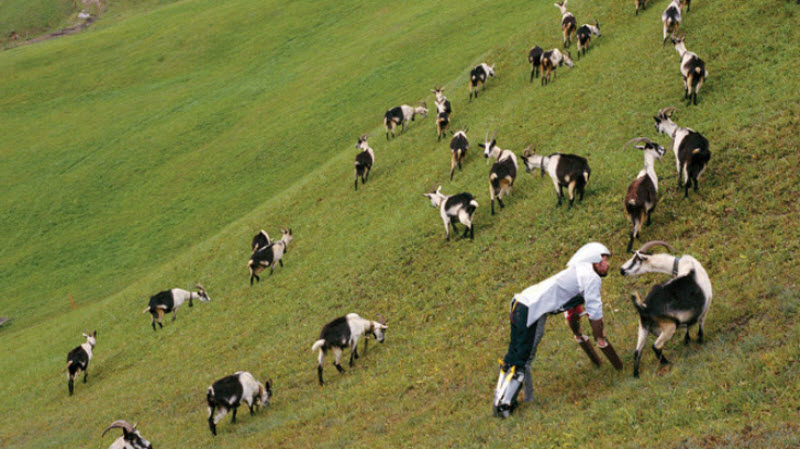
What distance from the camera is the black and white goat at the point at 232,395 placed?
12828 mm

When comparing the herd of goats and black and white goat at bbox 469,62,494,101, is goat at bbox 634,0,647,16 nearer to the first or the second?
the herd of goats

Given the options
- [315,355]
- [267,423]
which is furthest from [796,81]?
[267,423]

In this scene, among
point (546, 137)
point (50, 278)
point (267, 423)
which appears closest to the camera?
point (267, 423)

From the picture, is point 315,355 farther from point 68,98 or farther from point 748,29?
point 68,98

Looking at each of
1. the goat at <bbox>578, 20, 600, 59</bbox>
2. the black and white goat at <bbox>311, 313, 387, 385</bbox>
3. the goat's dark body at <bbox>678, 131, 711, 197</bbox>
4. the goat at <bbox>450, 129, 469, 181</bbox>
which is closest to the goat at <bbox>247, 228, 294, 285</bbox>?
the goat at <bbox>450, 129, 469, 181</bbox>

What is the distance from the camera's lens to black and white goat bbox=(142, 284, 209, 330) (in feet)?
73.7

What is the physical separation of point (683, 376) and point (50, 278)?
118ft

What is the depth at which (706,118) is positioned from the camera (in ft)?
53.4

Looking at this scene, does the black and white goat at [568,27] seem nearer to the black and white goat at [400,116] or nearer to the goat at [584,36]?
the goat at [584,36]

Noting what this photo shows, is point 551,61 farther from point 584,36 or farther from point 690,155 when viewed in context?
point 690,155

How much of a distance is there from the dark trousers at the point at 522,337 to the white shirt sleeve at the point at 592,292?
721 mm

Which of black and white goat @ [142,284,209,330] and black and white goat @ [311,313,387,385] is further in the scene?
black and white goat @ [142,284,209,330]

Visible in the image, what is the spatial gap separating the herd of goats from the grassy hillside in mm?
471

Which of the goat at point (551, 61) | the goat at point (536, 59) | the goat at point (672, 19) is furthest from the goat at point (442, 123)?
the goat at point (672, 19)
